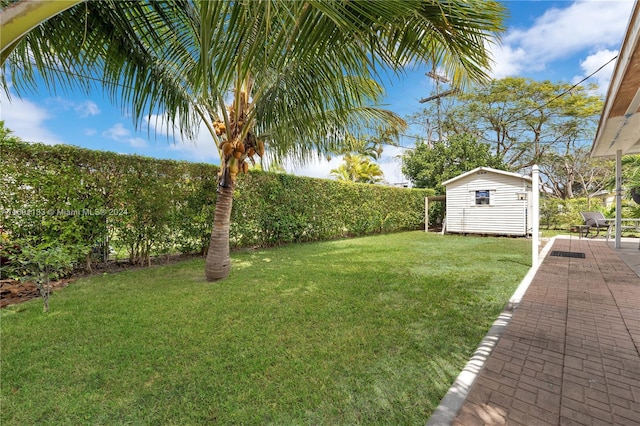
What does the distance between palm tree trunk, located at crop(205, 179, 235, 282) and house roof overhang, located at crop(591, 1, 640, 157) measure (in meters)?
6.09

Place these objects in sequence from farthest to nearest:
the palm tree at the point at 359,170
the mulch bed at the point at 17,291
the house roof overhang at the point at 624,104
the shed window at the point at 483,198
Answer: the palm tree at the point at 359,170 → the shed window at the point at 483,198 → the mulch bed at the point at 17,291 → the house roof overhang at the point at 624,104

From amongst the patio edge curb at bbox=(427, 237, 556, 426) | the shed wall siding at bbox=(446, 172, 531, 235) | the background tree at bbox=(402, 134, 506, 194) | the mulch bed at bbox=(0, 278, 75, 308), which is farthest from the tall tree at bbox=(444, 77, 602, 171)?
the mulch bed at bbox=(0, 278, 75, 308)

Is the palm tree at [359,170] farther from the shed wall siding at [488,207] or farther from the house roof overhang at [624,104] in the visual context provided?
the house roof overhang at [624,104]

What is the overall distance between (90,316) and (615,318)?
6.94 meters

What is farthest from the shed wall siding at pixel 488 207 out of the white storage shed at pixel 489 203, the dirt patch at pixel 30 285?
the dirt patch at pixel 30 285

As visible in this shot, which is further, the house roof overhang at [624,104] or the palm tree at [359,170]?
the palm tree at [359,170]

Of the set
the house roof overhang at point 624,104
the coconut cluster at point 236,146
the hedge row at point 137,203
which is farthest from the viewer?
the coconut cluster at point 236,146

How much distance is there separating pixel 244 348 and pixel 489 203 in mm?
14216

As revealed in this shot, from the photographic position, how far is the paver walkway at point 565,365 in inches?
79.7

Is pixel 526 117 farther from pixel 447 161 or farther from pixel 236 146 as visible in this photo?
pixel 236 146

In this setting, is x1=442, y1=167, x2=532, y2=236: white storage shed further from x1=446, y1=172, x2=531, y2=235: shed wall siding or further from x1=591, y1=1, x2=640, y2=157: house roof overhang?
x1=591, y1=1, x2=640, y2=157: house roof overhang

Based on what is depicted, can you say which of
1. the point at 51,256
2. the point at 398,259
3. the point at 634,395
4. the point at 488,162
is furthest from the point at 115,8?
the point at 488,162

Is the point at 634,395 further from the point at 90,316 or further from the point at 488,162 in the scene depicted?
the point at 488,162

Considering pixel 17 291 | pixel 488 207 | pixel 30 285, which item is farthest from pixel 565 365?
pixel 488 207
